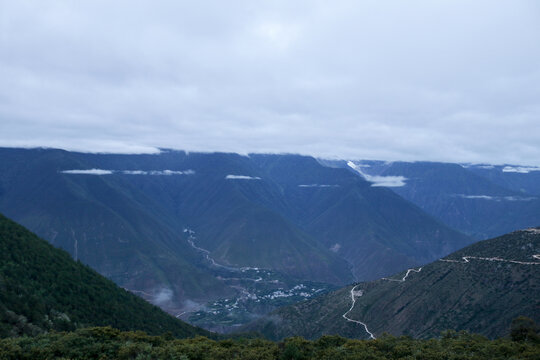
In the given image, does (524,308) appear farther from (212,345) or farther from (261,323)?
(261,323)

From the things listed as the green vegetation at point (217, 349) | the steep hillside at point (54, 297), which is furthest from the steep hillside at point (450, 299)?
the steep hillside at point (54, 297)

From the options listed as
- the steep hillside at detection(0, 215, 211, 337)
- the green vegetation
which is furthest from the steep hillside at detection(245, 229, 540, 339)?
the steep hillside at detection(0, 215, 211, 337)

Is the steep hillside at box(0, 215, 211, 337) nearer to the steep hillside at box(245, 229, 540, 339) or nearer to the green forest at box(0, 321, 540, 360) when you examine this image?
the green forest at box(0, 321, 540, 360)

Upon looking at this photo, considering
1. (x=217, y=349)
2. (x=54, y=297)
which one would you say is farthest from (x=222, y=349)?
(x=54, y=297)

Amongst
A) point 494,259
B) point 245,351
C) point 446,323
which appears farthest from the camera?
point 494,259

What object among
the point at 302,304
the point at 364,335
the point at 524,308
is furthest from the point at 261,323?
the point at 524,308

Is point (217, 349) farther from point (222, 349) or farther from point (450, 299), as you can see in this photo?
point (450, 299)
